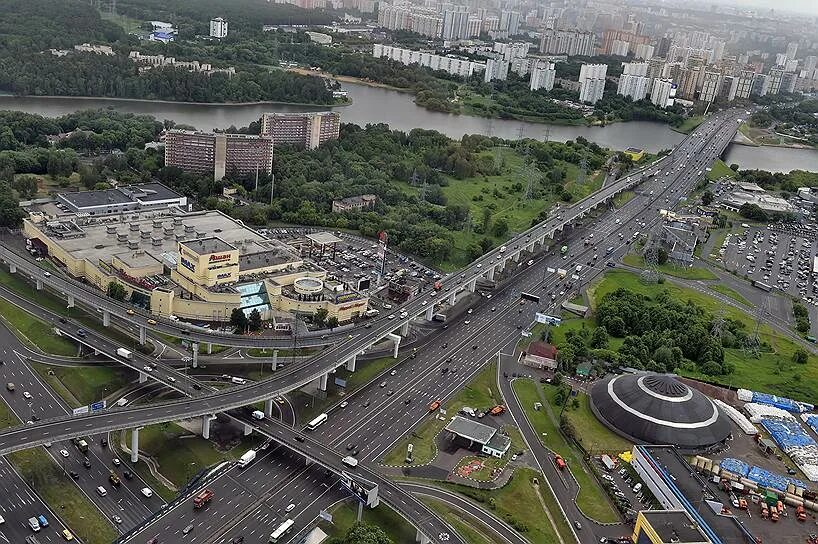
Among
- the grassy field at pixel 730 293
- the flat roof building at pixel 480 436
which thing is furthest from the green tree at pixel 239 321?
the grassy field at pixel 730 293

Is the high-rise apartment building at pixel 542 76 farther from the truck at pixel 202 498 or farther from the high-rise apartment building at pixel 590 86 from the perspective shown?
the truck at pixel 202 498

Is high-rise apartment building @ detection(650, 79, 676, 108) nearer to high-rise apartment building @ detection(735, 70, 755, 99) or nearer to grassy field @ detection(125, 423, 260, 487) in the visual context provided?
high-rise apartment building @ detection(735, 70, 755, 99)

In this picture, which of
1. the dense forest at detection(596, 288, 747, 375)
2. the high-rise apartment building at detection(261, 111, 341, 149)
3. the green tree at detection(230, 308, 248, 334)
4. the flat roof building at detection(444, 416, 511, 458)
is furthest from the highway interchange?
the high-rise apartment building at detection(261, 111, 341, 149)

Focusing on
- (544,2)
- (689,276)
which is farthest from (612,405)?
(544,2)

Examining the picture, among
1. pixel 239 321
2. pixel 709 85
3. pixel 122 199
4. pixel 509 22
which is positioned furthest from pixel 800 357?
pixel 509 22

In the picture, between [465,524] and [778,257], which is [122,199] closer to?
[465,524]

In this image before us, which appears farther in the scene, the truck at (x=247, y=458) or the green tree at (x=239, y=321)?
the green tree at (x=239, y=321)

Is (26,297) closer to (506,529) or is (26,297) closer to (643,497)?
(506,529)
